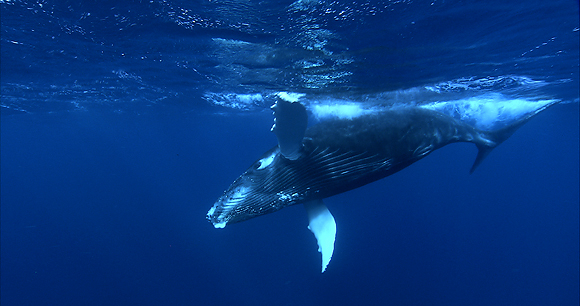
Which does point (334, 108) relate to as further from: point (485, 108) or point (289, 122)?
point (289, 122)

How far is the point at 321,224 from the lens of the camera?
16.8 ft

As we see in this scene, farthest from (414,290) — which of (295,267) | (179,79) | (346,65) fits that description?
(179,79)

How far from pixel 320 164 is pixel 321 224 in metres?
1.28

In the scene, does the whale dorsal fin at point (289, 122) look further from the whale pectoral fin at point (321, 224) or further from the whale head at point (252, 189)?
the whale pectoral fin at point (321, 224)

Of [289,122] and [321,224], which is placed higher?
[289,122]

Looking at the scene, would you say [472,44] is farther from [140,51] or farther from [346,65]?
[140,51]

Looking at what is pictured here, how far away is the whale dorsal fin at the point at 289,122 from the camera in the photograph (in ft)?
11.8

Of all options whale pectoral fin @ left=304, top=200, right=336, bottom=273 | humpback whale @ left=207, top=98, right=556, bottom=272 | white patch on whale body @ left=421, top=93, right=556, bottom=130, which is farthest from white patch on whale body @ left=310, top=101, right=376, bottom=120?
whale pectoral fin @ left=304, top=200, right=336, bottom=273

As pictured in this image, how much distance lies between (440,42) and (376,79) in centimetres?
352

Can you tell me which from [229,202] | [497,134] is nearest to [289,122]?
[229,202]

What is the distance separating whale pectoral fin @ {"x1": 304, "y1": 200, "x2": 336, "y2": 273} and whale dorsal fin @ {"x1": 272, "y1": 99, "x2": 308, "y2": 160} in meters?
1.63

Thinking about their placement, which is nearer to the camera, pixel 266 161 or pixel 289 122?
pixel 289 122

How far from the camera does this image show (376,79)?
12141 millimetres

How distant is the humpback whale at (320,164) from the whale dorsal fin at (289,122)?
0.04 ft
